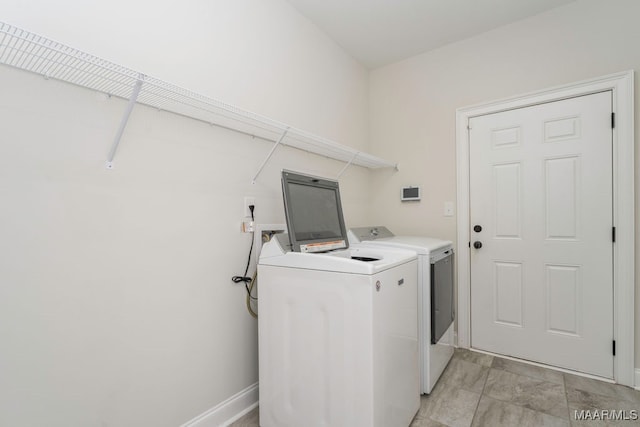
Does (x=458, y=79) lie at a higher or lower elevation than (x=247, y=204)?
higher

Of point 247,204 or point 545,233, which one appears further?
point 545,233

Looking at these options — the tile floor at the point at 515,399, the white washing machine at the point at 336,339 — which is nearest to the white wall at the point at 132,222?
the white washing machine at the point at 336,339

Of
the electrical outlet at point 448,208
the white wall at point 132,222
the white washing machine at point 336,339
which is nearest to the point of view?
the white wall at point 132,222

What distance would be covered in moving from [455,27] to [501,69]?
516 mm

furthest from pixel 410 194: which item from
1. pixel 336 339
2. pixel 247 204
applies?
pixel 336 339

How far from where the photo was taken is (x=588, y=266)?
208cm

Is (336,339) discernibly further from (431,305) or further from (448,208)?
(448,208)

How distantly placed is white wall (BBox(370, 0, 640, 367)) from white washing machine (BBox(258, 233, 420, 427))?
4.31 feet

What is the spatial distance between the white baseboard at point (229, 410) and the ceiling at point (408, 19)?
2.63 meters

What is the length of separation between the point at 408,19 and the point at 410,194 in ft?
4.79

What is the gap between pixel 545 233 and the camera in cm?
223

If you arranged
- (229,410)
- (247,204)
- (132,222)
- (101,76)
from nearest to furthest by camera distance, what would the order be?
(101,76)
(132,222)
(229,410)
(247,204)

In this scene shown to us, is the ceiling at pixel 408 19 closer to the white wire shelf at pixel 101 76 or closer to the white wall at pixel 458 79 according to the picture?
the white wall at pixel 458 79

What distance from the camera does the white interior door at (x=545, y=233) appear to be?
2041mm
